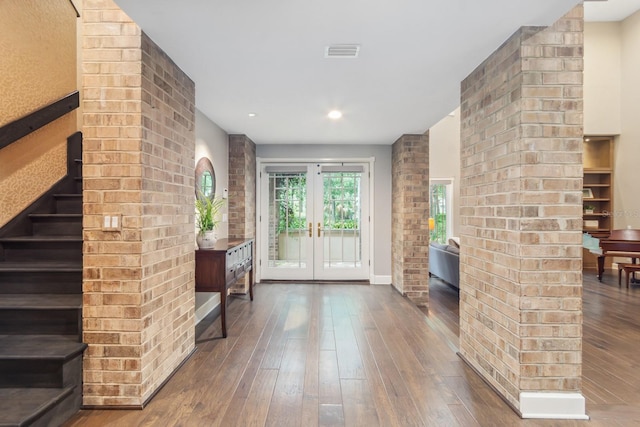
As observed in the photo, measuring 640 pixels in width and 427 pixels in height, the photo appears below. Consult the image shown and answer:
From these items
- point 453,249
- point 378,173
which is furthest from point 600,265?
point 378,173

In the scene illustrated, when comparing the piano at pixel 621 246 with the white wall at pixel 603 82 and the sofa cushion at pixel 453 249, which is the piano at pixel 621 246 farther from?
the sofa cushion at pixel 453 249

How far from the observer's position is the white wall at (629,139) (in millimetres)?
7211

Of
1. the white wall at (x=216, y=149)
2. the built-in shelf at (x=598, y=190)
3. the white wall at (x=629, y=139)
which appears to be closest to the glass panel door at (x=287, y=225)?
the white wall at (x=216, y=149)

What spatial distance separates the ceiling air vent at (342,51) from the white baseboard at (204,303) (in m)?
2.89

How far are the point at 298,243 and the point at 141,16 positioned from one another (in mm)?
4376

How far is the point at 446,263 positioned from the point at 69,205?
5.28m

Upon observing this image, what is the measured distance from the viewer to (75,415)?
204 centimetres

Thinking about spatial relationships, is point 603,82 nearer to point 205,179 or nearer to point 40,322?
point 205,179

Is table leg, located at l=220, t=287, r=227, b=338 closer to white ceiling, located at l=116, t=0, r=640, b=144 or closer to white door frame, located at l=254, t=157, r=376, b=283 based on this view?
white ceiling, located at l=116, t=0, r=640, b=144

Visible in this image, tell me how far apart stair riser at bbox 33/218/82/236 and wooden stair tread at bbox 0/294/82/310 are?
2.06ft

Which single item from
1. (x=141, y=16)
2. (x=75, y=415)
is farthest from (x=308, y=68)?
(x=75, y=415)

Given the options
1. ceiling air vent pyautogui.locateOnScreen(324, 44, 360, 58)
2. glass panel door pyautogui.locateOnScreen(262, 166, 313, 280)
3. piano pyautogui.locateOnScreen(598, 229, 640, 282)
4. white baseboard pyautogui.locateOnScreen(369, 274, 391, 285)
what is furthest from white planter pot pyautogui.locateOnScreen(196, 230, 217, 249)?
piano pyautogui.locateOnScreen(598, 229, 640, 282)

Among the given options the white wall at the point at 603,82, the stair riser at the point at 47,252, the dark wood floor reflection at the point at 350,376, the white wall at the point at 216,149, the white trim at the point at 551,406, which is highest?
the white wall at the point at 603,82

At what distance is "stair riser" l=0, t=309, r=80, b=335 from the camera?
7.14 feet
